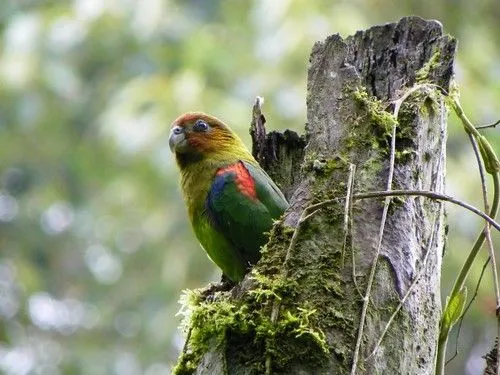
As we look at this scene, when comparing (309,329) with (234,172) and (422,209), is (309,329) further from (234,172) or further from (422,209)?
(234,172)

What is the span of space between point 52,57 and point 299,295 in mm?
6926

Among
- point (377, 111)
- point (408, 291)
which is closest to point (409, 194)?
point (408, 291)

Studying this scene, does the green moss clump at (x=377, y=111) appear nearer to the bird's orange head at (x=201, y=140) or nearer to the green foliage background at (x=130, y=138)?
the bird's orange head at (x=201, y=140)

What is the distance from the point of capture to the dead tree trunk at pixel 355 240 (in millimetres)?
2402

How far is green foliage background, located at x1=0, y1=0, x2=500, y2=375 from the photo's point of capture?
793 cm

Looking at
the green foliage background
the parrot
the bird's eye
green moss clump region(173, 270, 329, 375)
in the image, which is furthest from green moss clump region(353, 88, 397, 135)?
the green foliage background

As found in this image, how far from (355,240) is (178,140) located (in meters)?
1.91

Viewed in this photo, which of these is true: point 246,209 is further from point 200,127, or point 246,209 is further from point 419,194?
point 419,194

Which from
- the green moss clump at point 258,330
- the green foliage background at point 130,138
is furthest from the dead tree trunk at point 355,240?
the green foliage background at point 130,138

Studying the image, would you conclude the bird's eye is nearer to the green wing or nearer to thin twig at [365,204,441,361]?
the green wing

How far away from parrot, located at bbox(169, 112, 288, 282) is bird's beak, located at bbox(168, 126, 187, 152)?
109 mm

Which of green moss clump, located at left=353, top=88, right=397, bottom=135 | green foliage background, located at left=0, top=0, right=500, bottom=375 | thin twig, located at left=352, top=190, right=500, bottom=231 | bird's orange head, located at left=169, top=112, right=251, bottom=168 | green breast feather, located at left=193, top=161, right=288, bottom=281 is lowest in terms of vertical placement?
thin twig, located at left=352, top=190, right=500, bottom=231

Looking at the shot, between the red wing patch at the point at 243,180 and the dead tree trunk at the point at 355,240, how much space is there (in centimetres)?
82

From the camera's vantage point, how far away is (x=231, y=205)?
3807mm
